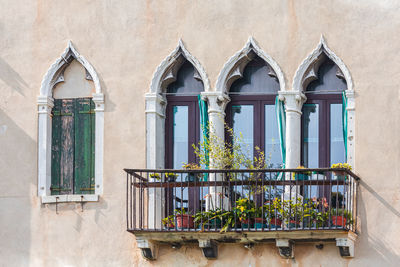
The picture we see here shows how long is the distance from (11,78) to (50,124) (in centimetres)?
97

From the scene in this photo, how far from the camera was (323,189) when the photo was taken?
64.3ft

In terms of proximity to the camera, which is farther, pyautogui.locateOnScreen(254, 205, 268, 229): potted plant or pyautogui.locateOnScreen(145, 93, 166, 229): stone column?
pyautogui.locateOnScreen(145, 93, 166, 229): stone column

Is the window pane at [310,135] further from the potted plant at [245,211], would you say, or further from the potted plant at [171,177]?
the potted plant at [171,177]

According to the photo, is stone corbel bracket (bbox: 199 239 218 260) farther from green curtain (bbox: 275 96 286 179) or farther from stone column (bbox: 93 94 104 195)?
stone column (bbox: 93 94 104 195)

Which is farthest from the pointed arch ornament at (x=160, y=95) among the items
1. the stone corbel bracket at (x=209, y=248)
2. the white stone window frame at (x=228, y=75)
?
the stone corbel bracket at (x=209, y=248)

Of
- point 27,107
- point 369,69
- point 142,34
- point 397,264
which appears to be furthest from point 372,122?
point 27,107

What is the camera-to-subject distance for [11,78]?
20719mm

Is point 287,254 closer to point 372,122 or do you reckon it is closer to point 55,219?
point 372,122

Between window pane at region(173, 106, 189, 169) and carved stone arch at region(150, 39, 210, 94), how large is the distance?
464 millimetres

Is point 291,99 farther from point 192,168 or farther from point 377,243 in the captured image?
point 377,243

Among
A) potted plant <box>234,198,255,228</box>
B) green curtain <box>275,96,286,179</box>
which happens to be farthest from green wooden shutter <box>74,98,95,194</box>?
green curtain <box>275,96,286,179</box>

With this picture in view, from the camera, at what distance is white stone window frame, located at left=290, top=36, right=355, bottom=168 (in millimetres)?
19562

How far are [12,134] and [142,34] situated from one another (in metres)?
2.55

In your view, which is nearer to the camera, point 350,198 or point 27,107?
→ point 350,198
